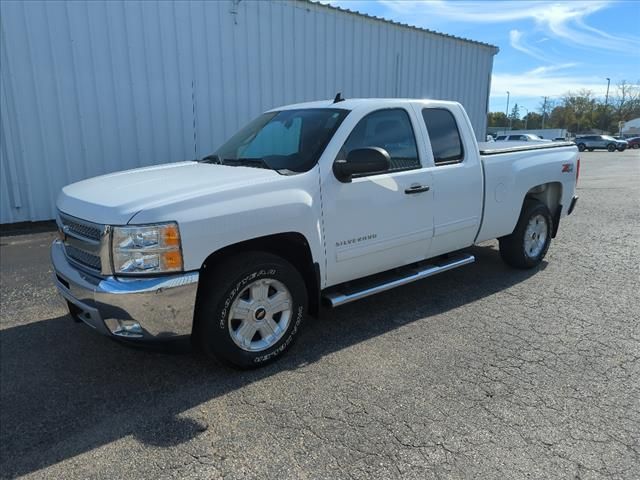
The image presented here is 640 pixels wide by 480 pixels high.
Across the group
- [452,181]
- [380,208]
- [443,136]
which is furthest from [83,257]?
[443,136]

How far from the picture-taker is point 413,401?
3080 mm

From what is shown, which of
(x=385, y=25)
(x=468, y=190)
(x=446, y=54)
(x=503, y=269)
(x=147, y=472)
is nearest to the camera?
(x=147, y=472)

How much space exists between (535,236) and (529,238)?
0.15 metres

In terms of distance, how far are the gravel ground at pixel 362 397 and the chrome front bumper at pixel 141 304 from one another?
0.52 meters

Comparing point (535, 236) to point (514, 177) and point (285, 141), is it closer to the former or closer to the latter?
point (514, 177)

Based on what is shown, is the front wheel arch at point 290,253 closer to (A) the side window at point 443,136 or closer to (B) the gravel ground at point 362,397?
(B) the gravel ground at point 362,397

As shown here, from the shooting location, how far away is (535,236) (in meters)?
5.86

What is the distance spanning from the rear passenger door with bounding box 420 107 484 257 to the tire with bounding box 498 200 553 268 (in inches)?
36.9

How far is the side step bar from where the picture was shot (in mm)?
3885

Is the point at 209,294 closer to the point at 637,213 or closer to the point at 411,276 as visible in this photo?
the point at 411,276

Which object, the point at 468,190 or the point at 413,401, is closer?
the point at 413,401

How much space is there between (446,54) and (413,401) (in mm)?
12459

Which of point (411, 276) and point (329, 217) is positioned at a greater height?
point (329, 217)

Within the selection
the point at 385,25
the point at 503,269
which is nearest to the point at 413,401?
the point at 503,269
